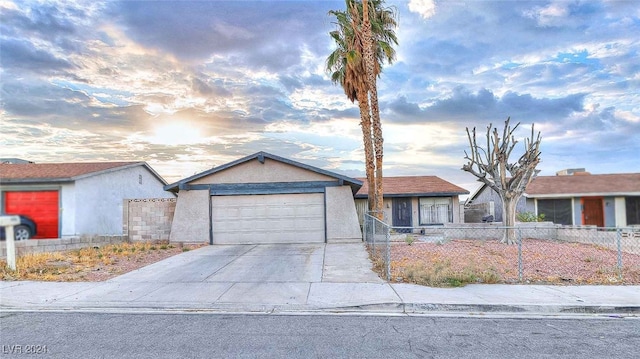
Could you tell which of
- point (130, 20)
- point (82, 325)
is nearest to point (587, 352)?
point (82, 325)

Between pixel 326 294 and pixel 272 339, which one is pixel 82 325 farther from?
pixel 326 294

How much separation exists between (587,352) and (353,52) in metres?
16.8

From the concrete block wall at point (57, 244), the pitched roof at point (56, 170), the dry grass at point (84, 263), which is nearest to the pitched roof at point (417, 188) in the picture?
the dry grass at point (84, 263)

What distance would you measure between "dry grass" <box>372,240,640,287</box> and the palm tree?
447 centimetres

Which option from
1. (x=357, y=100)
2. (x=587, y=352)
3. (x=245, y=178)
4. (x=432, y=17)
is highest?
(x=432, y=17)

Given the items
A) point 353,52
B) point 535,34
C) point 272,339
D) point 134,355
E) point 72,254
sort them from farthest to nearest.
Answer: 1. point 353,52
2. point 535,34
3. point 72,254
4. point 272,339
5. point 134,355

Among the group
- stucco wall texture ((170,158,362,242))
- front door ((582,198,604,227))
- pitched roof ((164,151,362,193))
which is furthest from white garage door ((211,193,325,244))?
front door ((582,198,604,227))

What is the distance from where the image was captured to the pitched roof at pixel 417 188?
936 inches

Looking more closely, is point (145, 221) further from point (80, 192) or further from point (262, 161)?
point (262, 161)

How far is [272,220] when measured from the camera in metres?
17.0

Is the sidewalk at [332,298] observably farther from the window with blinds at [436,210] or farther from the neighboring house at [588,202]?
the neighboring house at [588,202]

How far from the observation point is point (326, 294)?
784 cm

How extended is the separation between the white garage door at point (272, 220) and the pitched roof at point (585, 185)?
47.3ft
